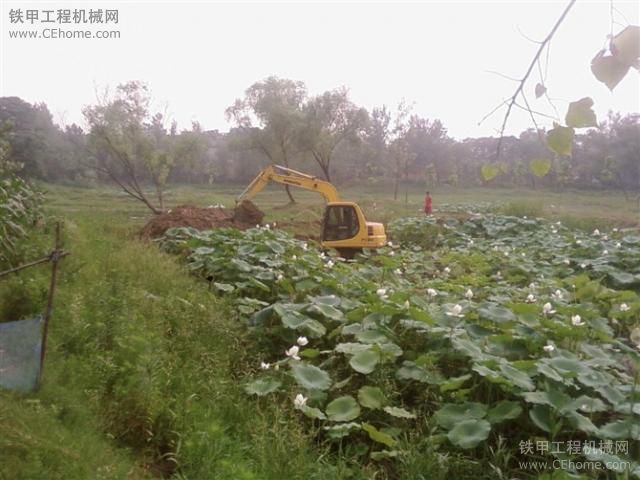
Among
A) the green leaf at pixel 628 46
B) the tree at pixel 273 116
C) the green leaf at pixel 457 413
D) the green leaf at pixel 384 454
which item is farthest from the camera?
the tree at pixel 273 116

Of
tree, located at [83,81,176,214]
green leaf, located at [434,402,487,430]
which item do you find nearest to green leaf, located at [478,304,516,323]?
green leaf, located at [434,402,487,430]

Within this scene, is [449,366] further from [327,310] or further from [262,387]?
[262,387]

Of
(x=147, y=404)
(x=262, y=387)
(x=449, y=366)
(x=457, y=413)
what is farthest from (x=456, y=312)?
(x=147, y=404)

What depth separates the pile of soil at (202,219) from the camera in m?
10.7

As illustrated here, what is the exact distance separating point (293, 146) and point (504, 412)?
2323 cm

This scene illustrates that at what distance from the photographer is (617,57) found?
104 cm

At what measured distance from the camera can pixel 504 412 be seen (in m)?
3.43

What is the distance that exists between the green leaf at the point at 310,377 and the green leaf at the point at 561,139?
304cm

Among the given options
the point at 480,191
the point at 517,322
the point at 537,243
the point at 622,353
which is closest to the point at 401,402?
the point at 517,322

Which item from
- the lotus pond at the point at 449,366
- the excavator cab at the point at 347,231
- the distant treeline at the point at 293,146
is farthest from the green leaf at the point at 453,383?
the distant treeline at the point at 293,146

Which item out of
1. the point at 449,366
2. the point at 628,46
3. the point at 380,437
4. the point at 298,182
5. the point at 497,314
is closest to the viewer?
the point at 628,46

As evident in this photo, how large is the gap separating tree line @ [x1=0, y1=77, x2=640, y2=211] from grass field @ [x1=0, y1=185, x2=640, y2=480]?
8.40m

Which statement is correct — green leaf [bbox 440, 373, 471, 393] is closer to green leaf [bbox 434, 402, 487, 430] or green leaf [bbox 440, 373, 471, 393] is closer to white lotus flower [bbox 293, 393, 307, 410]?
green leaf [bbox 434, 402, 487, 430]

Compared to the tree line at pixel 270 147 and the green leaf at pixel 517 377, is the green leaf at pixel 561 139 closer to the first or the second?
the green leaf at pixel 517 377
